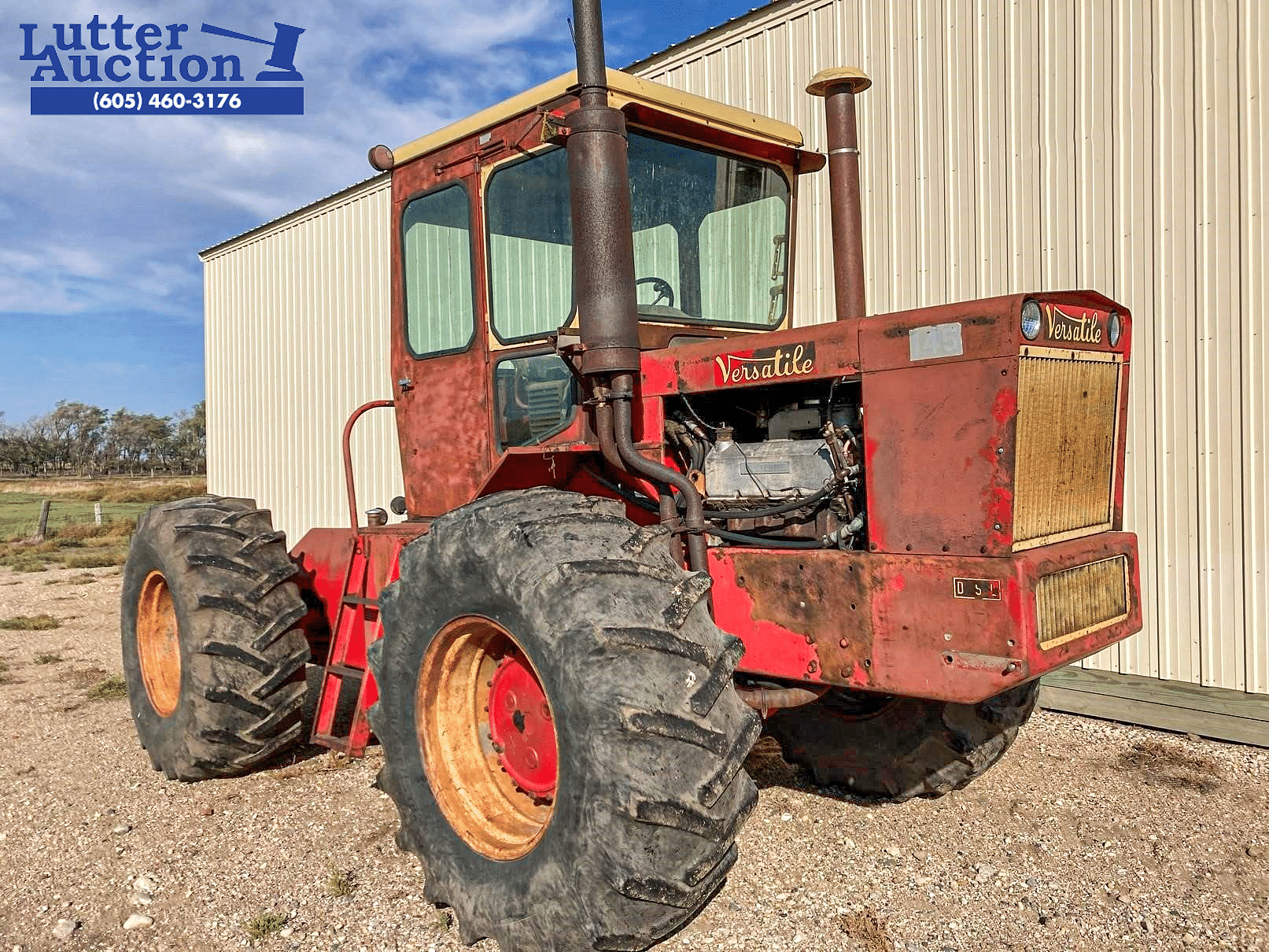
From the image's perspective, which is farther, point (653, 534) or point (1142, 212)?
point (1142, 212)

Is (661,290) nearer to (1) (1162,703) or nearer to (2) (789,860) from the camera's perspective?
(2) (789,860)

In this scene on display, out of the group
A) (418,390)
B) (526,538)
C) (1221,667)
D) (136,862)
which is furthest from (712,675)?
(1221,667)

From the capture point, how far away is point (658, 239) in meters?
4.10

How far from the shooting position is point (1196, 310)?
5.67 m

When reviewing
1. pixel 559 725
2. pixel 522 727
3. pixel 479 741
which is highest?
pixel 559 725

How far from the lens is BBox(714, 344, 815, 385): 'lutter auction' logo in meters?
3.41

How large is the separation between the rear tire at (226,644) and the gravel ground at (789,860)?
0.77ft

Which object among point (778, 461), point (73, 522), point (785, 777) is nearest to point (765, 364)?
point (778, 461)

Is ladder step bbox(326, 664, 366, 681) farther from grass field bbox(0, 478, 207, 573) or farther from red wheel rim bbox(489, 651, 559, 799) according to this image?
grass field bbox(0, 478, 207, 573)

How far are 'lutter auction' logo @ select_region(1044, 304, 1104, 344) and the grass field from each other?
50.2 feet

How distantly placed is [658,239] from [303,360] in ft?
32.6

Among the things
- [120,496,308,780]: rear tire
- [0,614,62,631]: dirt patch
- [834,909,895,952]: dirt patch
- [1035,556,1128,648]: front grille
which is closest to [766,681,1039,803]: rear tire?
[1035,556,1128,648]: front grille

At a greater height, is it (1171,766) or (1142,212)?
(1142,212)

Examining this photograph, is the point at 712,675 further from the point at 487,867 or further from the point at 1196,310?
the point at 1196,310
